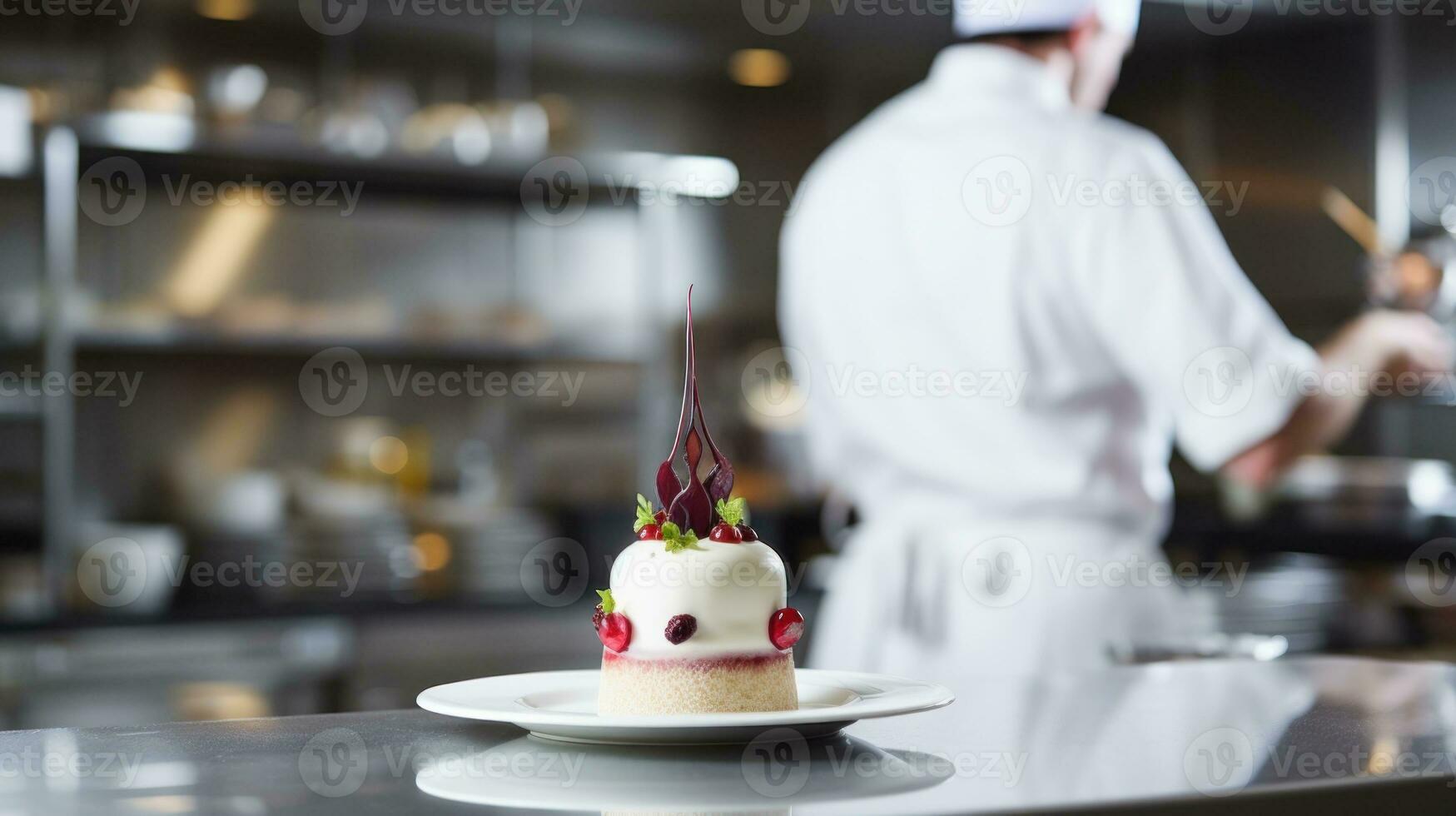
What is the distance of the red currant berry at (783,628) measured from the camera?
31.0 inches

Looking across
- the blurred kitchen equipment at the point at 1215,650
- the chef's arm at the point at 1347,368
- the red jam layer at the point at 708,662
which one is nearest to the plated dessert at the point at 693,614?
the red jam layer at the point at 708,662

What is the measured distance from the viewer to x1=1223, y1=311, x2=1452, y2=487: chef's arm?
7.12ft

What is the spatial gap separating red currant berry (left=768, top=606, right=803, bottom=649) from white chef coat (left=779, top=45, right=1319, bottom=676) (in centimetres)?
129

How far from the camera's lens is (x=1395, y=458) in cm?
367

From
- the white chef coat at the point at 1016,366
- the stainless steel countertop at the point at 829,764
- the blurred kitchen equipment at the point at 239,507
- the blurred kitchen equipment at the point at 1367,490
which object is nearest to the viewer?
the stainless steel countertop at the point at 829,764

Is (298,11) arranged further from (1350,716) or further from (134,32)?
(1350,716)

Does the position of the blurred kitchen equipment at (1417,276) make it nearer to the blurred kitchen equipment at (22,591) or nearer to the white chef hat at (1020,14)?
the white chef hat at (1020,14)

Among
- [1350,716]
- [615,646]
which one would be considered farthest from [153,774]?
[1350,716]

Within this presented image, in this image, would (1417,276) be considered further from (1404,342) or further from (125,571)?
(125,571)

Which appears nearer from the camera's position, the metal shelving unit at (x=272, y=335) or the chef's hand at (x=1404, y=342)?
the chef's hand at (x=1404, y=342)

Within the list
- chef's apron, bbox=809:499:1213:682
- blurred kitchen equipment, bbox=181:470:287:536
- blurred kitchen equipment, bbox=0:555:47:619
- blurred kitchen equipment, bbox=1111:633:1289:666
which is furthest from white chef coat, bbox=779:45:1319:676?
blurred kitchen equipment, bbox=0:555:47:619

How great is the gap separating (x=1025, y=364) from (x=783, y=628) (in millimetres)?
1368

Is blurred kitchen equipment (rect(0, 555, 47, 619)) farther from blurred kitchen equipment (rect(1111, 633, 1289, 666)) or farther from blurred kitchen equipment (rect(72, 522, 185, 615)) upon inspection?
blurred kitchen equipment (rect(1111, 633, 1289, 666))

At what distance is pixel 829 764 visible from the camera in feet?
2.19
